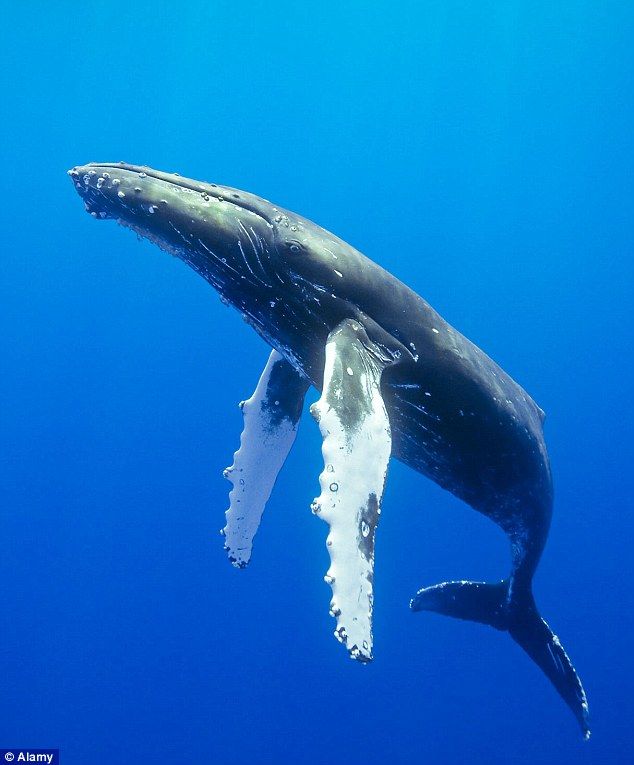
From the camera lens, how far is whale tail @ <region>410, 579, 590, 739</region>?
8.70m

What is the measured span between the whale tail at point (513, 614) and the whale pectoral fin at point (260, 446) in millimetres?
3251

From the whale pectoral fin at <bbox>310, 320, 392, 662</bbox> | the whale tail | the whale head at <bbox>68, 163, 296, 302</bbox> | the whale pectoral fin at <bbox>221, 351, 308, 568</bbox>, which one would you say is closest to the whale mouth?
the whale head at <bbox>68, 163, 296, 302</bbox>

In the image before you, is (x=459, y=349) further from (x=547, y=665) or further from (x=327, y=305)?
(x=547, y=665)

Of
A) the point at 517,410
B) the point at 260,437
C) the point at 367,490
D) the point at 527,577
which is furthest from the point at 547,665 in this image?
the point at 367,490

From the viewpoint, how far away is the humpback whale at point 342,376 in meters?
4.58

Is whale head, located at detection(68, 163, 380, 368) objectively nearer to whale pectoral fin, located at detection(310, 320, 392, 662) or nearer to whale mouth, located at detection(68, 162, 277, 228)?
whale mouth, located at detection(68, 162, 277, 228)

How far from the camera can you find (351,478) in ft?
15.0

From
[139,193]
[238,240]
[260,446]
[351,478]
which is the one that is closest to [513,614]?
[260,446]

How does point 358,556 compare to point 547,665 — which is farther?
point 547,665

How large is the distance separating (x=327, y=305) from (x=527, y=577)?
17.6 ft

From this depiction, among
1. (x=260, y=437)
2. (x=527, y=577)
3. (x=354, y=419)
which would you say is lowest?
(x=354, y=419)

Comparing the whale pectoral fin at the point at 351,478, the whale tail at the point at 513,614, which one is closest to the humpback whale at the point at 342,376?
the whale pectoral fin at the point at 351,478

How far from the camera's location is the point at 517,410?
6.55 meters

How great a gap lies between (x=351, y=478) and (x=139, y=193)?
9.43 feet
